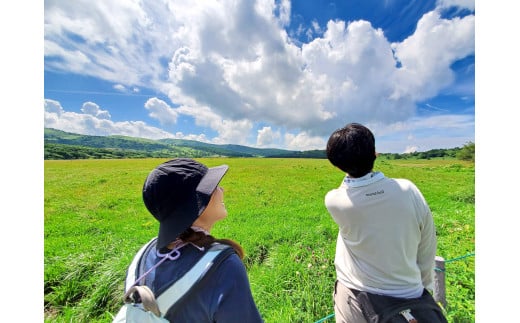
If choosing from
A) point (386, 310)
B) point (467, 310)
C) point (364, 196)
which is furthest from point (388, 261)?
point (467, 310)

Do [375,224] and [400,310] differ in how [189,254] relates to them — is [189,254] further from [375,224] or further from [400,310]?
[400,310]

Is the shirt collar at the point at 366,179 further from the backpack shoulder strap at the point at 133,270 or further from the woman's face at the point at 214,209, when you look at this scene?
the backpack shoulder strap at the point at 133,270

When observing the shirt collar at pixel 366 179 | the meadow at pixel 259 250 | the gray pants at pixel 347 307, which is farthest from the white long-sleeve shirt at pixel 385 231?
the meadow at pixel 259 250

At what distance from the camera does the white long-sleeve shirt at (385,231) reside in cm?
148

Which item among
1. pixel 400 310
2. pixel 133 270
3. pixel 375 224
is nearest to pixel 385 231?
pixel 375 224

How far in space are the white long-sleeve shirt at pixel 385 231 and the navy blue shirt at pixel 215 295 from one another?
2.92 ft

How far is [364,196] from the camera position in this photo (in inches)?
59.9

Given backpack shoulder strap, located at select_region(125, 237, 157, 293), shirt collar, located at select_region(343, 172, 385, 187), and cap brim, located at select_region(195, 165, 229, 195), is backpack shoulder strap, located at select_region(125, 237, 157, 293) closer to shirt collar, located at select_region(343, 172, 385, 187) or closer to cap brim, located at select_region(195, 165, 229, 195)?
cap brim, located at select_region(195, 165, 229, 195)

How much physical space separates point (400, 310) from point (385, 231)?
20.1 inches

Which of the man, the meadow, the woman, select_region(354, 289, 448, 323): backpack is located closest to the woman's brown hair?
the woman

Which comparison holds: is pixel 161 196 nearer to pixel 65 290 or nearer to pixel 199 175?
pixel 199 175

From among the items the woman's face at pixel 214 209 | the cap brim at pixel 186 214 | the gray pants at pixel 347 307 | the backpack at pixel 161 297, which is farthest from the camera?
the gray pants at pixel 347 307

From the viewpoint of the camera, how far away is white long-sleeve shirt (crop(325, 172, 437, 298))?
1483 mm

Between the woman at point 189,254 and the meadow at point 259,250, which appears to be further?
the meadow at point 259,250
